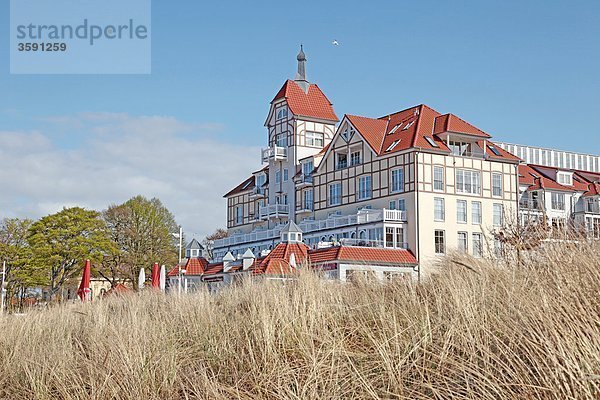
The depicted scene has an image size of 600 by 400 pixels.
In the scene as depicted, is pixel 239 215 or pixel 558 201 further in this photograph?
pixel 239 215

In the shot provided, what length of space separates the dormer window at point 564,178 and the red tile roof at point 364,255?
67.5ft

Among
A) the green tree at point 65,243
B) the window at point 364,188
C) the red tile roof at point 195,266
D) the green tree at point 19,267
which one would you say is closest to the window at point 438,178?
the window at point 364,188

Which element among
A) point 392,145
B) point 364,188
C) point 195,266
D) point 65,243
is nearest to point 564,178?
point 392,145

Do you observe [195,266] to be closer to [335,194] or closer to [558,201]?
[335,194]

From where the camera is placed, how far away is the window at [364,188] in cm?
5037

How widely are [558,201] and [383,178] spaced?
60.1ft

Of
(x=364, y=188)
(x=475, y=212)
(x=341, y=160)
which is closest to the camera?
(x=475, y=212)

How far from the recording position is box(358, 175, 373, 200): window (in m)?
50.4

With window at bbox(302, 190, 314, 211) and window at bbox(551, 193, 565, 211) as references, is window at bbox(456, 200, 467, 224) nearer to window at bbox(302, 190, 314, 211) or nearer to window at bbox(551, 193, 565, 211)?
window at bbox(302, 190, 314, 211)

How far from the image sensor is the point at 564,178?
2436 inches

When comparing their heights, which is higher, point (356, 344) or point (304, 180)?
point (304, 180)

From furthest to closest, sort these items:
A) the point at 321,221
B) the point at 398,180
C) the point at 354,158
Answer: the point at 354,158, the point at 321,221, the point at 398,180

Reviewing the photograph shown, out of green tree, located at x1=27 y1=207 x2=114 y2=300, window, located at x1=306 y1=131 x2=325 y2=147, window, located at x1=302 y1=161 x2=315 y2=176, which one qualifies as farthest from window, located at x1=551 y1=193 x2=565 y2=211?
green tree, located at x1=27 y1=207 x2=114 y2=300

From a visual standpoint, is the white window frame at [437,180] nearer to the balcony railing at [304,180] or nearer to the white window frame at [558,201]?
the balcony railing at [304,180]
